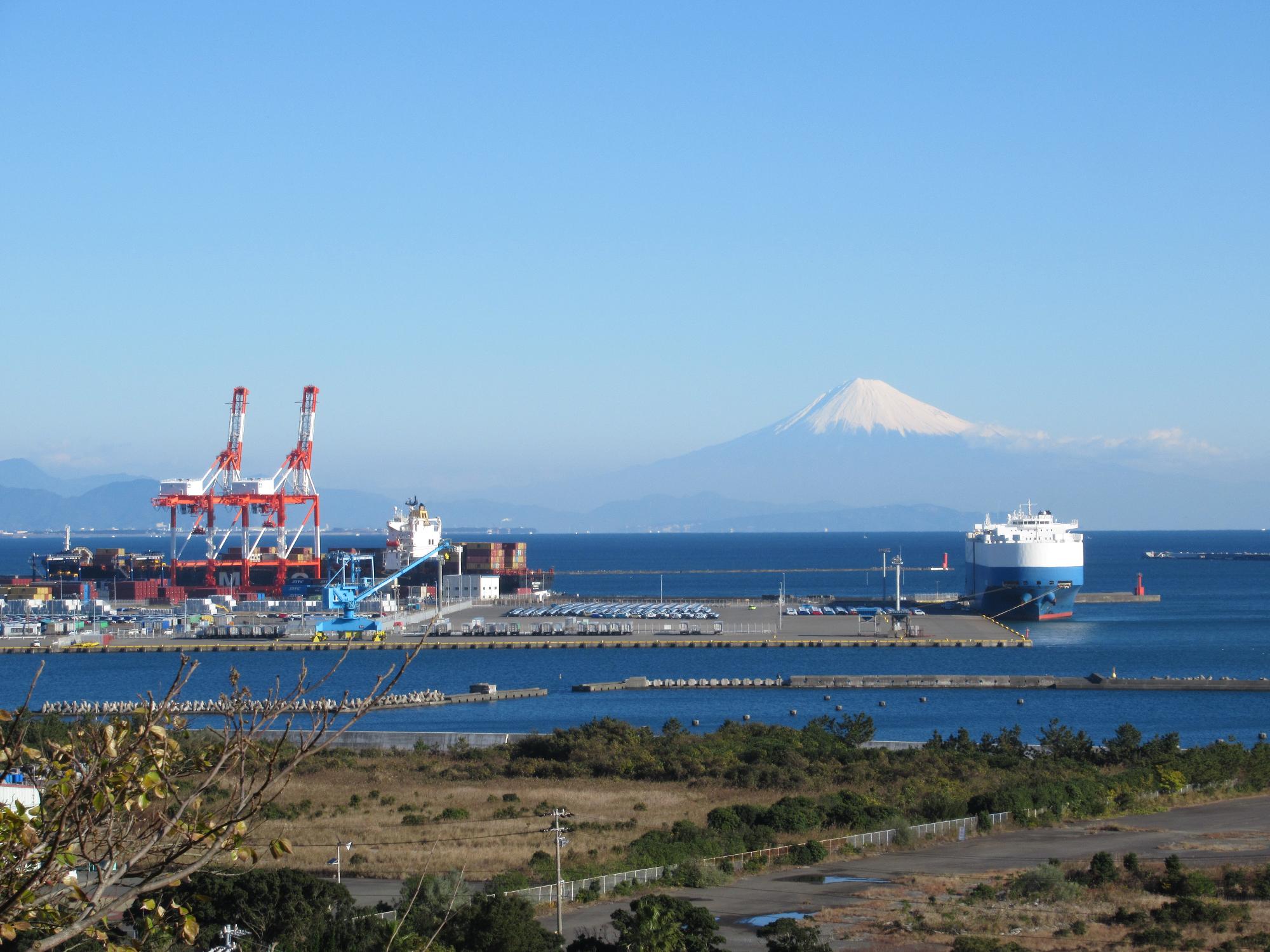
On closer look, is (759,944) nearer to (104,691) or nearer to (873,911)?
(873,911)

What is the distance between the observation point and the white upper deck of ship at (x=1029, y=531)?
6625cm

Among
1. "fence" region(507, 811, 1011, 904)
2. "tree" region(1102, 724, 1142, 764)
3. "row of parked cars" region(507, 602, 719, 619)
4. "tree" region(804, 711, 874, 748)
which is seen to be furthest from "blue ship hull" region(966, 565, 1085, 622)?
"fence" region(507, 811, 1011, 904)

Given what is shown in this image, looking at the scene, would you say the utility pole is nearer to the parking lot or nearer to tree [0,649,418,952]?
tree [0,649,418,952]

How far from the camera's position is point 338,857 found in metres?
15.2

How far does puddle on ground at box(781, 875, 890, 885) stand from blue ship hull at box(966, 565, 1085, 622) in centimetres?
5121

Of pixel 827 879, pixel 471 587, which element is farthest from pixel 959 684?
pixel 471 587

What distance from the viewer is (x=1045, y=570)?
213 ft

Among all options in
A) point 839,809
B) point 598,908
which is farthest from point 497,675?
point 598,908

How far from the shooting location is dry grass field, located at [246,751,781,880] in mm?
16531

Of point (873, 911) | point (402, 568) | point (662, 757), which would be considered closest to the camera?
point (873, 911)

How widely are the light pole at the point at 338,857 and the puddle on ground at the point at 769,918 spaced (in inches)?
169

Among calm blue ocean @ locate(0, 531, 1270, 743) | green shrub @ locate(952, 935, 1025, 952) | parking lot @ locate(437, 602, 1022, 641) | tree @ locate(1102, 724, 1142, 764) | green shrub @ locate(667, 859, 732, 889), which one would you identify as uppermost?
green shrub @ locate(952, 935, 1025, 952)

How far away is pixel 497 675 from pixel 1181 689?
20.5 metres

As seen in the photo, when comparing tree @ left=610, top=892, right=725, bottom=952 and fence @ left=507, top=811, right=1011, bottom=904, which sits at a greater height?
tree @ left=610, top=892, right=725, bottom=952
